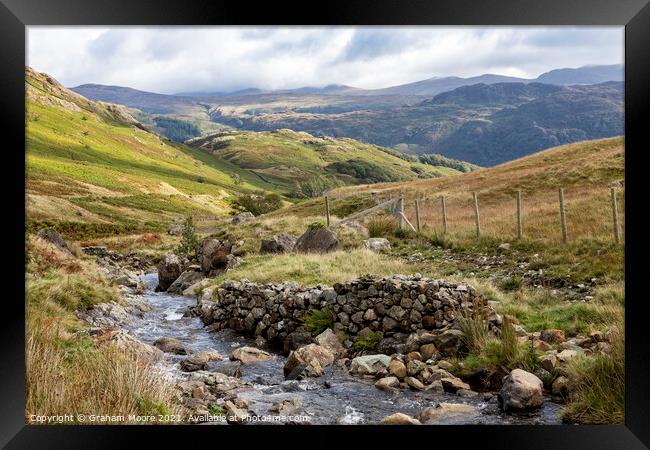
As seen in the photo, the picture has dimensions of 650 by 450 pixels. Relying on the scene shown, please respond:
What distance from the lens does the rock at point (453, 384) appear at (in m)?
5.90

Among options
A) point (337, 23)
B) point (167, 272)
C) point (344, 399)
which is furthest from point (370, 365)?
point (167, 272)

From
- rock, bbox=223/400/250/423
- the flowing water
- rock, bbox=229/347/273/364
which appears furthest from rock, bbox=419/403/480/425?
rock, bbox=229/347/273/364

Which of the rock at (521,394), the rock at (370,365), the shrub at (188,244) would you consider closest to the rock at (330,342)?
the rock at (370,365)

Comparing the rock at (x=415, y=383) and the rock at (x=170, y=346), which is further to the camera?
the rock at (x=170, y=346)

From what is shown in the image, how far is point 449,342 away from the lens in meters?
6.91

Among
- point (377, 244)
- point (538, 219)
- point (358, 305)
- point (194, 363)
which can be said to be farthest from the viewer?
point (377, 244)

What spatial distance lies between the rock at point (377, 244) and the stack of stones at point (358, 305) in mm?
4915

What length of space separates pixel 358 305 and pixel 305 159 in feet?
464

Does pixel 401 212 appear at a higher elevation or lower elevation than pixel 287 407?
higher

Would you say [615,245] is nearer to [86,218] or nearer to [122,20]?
[122,20]

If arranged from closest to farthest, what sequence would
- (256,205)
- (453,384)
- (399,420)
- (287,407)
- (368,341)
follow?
(399,420) < (287,407) < (453,384) < (368,341) < (256,205)

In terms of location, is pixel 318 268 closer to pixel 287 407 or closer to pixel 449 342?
pixel 449 342

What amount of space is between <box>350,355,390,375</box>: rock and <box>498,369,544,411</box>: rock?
64.3 inches

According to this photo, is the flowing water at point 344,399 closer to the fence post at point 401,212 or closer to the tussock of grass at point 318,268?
the tussock of grass at point 318,268
